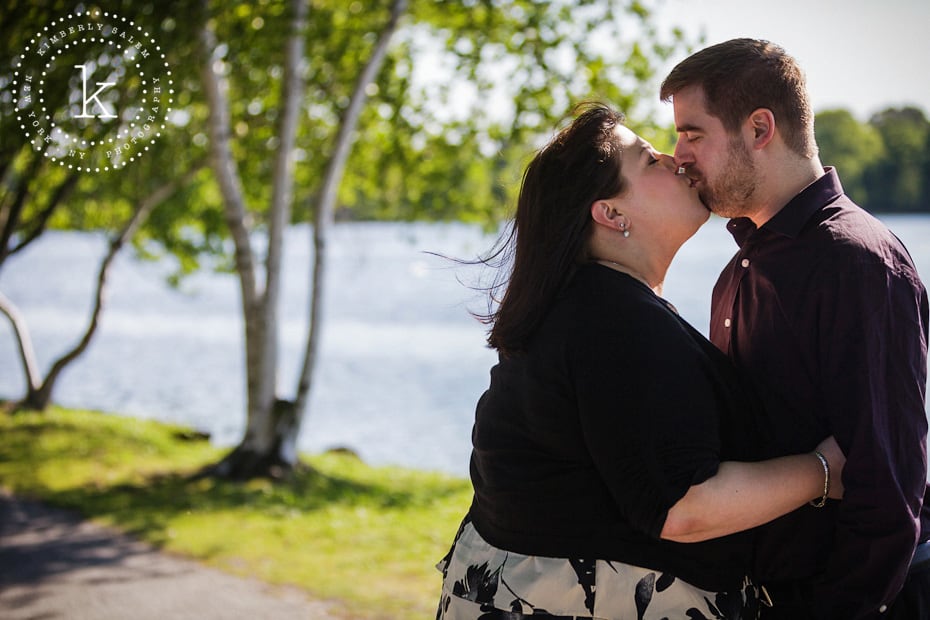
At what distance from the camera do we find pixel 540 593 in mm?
2084

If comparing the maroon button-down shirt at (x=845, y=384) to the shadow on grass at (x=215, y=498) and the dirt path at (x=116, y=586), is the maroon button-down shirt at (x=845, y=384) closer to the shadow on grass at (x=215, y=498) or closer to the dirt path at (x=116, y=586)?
the dirt path at (x=116, y=586)

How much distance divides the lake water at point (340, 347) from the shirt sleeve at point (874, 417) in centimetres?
100

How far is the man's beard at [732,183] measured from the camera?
2271mm

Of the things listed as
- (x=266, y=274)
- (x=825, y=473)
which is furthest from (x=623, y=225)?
(x=266, y=274)

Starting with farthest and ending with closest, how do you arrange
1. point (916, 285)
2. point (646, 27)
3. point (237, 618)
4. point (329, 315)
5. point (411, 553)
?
point (329, 315), point (646, 27), point (411, 553), point (237, 618), point (916, 285)

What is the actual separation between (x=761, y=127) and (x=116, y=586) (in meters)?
5.20

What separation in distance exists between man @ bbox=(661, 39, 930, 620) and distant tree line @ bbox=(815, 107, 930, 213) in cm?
785

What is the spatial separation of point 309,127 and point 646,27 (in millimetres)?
4027

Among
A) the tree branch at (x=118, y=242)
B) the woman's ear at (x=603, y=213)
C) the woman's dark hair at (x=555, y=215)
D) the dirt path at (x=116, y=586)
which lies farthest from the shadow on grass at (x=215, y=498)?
the woman's ear at (x=603, y=213)

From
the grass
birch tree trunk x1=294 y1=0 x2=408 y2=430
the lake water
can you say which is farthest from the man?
birch tree trunk x1=294 y1=0 x2=408 y2=430

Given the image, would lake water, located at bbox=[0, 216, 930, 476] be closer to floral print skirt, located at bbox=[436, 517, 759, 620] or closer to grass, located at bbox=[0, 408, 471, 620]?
floral print skirt, located at bbox=[436, 517, 759, 620]

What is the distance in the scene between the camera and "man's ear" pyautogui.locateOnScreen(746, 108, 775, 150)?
2.22 meters

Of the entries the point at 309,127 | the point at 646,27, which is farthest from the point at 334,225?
the point at 646,27

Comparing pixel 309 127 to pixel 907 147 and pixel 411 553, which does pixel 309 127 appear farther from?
pixel 907 147
